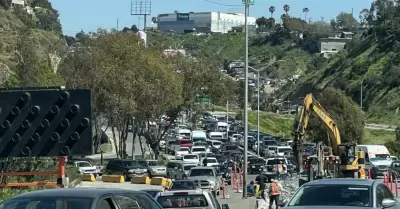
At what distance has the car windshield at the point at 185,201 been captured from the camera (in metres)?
19.5

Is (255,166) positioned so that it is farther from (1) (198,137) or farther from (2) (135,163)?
(1) (198,137)

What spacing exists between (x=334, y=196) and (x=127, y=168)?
4190cm

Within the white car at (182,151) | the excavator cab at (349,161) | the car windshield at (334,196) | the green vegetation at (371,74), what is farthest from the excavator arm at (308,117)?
the green vegetation at (371,74)

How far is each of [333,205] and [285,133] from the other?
333ft

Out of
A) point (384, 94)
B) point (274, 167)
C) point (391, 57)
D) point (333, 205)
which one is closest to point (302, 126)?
point (274, 167)

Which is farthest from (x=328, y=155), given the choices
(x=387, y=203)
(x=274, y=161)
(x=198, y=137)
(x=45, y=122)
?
(x=198, y=137)

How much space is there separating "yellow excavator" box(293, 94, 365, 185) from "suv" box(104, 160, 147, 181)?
15193 mm

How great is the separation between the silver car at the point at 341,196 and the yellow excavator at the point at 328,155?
76.7 ft

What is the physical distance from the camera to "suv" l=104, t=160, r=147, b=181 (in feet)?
187

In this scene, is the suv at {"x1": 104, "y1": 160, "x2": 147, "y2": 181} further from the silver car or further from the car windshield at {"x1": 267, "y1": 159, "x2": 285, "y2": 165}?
the silver car

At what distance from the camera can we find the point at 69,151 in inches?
945

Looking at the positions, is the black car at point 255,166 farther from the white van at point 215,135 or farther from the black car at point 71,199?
the black car at point 71,199

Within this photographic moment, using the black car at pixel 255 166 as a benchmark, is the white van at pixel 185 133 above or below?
above

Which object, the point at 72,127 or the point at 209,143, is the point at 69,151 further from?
the point at 209,143
